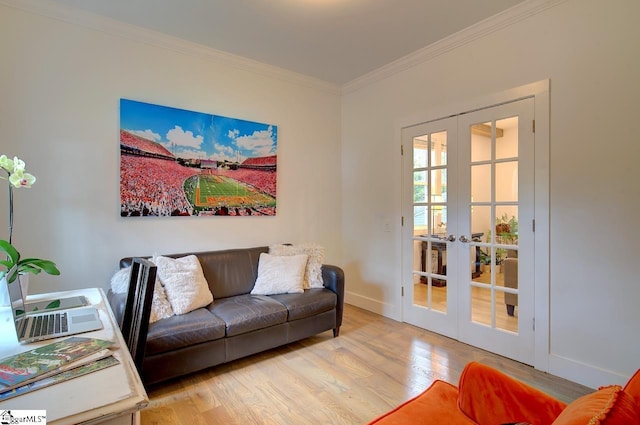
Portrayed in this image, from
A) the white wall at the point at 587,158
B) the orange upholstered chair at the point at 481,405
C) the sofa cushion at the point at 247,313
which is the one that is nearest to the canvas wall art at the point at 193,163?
the sofa cushion at the point at 247,313

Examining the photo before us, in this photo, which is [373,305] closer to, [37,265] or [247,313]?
[247,313]

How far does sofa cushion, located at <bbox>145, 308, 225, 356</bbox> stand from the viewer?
2.10 m

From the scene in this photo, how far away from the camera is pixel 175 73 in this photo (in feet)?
9.92

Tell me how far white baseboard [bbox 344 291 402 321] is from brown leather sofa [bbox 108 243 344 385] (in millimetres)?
802

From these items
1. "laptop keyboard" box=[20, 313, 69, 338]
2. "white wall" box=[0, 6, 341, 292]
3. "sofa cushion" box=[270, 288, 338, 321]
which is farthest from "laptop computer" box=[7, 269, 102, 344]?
"sofa cushion" box=[270, 288, 338, 321]

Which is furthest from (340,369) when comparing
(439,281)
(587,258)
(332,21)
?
(332,21)

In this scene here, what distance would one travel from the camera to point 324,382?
2.28 metres

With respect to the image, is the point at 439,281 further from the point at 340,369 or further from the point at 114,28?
the point at 114,28

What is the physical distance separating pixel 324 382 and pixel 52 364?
168 cm

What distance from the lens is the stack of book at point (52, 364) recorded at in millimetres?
944

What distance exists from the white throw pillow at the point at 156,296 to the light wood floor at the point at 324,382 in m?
0.48

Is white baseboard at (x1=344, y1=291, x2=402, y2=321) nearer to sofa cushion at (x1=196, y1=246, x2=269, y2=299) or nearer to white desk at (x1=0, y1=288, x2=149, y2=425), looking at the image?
sofa cushion at (x1=196, y1=246, x2=269, y2=299)

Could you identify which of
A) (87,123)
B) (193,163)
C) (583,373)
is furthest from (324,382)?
(87,123)

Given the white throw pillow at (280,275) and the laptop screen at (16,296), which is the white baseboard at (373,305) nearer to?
the white throw pillow at (280,275)
